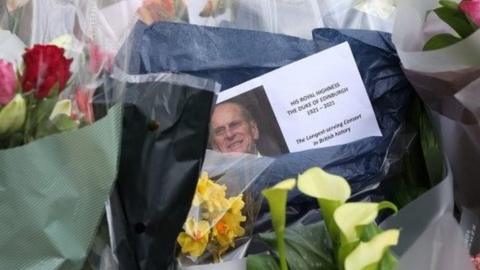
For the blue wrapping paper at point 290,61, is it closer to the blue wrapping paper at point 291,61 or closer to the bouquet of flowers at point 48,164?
the blue wrapping paper at point 291,61

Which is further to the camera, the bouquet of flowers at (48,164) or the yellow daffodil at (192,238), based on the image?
the yellow daffodil at (192,238)

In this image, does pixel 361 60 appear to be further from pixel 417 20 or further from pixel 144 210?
pixel 144 210

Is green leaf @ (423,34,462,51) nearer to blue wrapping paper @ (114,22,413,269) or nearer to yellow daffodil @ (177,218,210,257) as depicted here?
blue wrapping paper @ (114,22,413,269)

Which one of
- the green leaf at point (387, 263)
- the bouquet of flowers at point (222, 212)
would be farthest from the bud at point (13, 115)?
the green leaf at point (387, 263)

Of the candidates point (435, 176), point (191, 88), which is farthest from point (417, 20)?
point (191, 88)

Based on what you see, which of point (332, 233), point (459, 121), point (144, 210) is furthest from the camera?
point (459, 121)

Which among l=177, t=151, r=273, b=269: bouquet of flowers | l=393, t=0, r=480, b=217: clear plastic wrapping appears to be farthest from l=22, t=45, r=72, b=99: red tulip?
l=393, t=0, r=480, b=217: clear plastic wrapping

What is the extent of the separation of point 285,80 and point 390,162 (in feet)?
0.55

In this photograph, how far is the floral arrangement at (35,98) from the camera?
1.98ft

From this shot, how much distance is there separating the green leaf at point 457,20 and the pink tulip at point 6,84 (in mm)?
515

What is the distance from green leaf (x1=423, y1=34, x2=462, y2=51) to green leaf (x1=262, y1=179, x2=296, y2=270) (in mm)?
400

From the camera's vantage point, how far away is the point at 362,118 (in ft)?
2.98

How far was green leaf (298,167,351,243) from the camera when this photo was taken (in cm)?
55

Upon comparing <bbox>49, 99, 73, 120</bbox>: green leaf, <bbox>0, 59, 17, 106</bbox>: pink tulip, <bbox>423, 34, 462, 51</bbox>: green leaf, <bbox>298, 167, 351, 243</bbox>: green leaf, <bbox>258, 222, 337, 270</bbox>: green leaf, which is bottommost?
<bbox>258, 222, 337, 270</bbox>: green leaf
